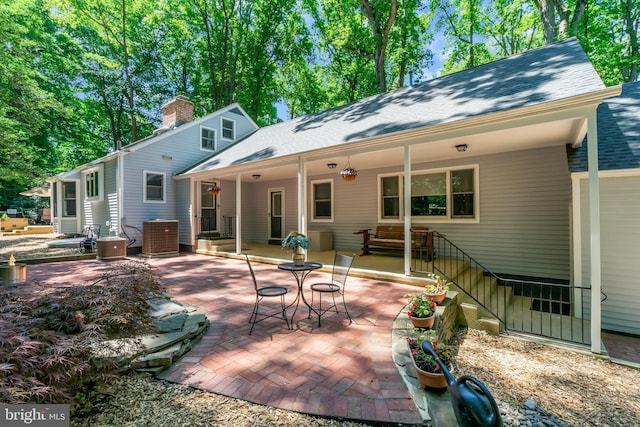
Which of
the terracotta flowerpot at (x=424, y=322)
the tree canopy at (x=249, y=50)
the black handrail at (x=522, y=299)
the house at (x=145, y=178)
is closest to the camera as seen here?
the terracotta flowerpot at (x=424, y=322)

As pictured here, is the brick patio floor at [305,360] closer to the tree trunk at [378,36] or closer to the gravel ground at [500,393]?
the gravel ground at [500,393]

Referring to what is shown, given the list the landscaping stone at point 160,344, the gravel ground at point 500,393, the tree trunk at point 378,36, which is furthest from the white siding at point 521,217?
the tree trunk at point 378,36

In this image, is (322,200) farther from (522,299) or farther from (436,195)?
(522,299)

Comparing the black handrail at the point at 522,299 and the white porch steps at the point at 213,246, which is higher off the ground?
the white porch steps at the point at 213,246

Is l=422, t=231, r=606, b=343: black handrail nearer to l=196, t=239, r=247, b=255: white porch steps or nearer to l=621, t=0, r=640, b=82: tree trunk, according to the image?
l=196, t=239, r=247, b=255: white porch steps

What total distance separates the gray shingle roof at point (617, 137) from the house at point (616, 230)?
0.01 metres

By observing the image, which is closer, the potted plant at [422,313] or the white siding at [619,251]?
the potted plant at [422,313]

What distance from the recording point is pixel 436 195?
7.52m

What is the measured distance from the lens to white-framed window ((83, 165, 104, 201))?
10023 mm

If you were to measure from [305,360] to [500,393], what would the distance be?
1.97 meters

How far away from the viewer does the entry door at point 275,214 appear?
36.6ft

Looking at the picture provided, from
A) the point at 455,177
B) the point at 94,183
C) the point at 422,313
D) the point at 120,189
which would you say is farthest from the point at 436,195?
the point at 94,183

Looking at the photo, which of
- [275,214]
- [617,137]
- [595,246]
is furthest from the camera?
[275,214]

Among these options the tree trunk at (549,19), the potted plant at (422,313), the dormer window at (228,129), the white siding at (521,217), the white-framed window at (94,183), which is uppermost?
the tree trunk at (549,19)
